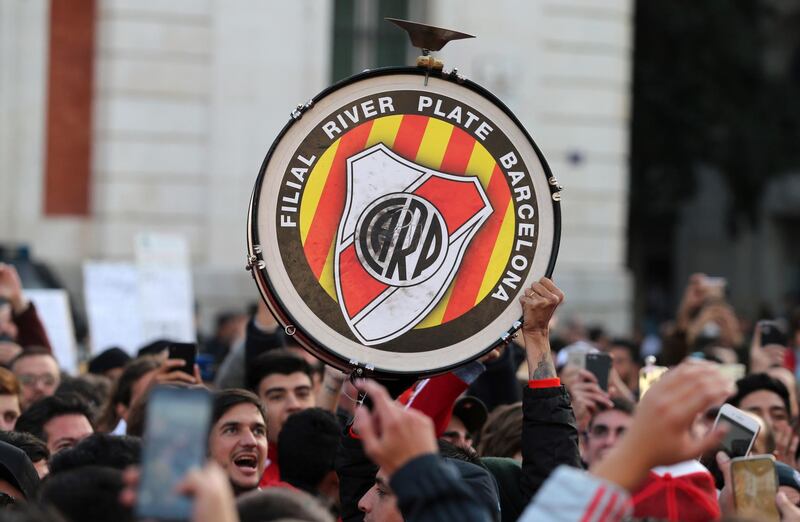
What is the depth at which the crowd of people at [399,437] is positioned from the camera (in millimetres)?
3039

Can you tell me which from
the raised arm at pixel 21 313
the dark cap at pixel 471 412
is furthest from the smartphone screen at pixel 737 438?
A: the raised arm at pixel 21 313

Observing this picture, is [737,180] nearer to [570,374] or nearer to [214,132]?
[214,132]

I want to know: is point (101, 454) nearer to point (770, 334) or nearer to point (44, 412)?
point (44, 412)

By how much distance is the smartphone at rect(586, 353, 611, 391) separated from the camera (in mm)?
6082

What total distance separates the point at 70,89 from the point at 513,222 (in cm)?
1189

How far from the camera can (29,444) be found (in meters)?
5.07

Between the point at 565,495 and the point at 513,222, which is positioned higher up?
the point at 513,222

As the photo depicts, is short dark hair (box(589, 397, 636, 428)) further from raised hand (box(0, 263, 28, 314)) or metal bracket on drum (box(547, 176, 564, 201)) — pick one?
raised hand (box(0, 263, 28, 314))

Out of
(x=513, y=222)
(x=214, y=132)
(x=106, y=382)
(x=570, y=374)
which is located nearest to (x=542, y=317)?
(x=513, y=222)

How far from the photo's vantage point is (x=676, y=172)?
74.7 ft

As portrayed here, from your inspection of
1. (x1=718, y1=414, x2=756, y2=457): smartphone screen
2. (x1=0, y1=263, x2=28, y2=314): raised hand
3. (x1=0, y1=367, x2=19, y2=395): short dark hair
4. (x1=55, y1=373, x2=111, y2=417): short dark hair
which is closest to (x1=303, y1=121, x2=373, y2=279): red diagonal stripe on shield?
(x1=718, y1=414, x2=756, y2=457): smartphone screen

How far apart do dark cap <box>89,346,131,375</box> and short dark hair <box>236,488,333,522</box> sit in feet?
16.4

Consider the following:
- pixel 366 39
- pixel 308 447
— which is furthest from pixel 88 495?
pixel 366 39

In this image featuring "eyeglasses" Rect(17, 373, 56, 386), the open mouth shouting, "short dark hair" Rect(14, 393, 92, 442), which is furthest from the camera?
"eyeglasses" Rect(17, 373, 56, 386)
